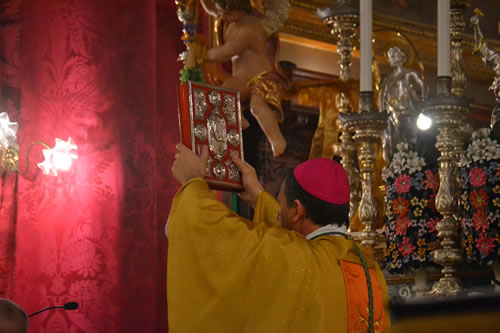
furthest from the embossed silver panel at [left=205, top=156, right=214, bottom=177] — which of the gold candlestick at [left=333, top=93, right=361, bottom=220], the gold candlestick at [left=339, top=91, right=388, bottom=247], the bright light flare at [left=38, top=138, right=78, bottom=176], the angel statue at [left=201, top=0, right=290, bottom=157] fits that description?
the bright light flare at [left=38, top=138, right=78, bottom=176]

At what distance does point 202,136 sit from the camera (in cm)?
218

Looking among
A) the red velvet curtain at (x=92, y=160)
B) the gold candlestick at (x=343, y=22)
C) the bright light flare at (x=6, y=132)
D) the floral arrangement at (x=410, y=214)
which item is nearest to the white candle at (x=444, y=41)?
the floral arrangement at (x=410, y=214)

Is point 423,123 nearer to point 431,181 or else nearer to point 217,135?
point 431,181

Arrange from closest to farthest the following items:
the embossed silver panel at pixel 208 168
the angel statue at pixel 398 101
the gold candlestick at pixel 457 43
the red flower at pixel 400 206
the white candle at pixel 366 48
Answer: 1. the embossed silver panel at pixel 208 168
2. the white candle at pixel 366 48
3. the red flower at pixel 400 206
4. the gold candlestick at pixel 457 43
5. the angel statue at pixel 398 101

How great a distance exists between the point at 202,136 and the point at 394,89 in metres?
1.79

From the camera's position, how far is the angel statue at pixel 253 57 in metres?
4.23

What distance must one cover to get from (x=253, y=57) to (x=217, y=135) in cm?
216

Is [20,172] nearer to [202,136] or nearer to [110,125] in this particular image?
[110,125]

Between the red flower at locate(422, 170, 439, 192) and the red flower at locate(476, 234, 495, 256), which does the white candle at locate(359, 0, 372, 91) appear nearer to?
the red flower at locate(422, 170, 439, 192)

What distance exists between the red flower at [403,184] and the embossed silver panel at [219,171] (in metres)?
0.88

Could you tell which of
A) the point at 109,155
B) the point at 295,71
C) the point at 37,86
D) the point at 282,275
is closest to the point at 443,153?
the point at 282,275

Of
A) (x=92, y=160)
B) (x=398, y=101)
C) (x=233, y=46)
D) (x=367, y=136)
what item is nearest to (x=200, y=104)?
(x=367, y=136)

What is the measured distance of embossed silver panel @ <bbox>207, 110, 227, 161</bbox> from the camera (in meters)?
2.20

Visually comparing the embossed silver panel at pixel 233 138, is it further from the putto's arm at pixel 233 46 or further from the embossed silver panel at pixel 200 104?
the putto's arm at pixel 233 46
